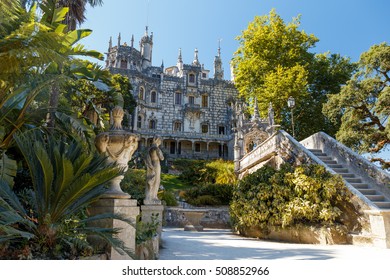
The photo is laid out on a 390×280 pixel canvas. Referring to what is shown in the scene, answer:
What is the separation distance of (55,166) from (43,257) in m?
1.40

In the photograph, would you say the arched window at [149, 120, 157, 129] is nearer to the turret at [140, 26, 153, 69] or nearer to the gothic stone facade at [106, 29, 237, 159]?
the gothic stone facade at [106, 29, 237, 159]

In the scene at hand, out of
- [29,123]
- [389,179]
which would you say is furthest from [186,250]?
[389,179]

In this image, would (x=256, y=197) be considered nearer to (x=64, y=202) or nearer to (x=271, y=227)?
(x=271, y=227)

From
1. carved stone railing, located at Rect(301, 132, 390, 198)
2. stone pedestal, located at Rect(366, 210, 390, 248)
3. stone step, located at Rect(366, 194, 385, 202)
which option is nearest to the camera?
stone pedestal, located at Rect(366, 210, 390, 248)

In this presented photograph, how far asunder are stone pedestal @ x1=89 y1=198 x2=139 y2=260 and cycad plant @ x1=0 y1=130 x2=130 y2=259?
0.20 metres

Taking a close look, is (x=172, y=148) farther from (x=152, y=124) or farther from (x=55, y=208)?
(x=55, y=208)

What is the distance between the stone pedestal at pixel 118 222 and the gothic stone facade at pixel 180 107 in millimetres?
33235

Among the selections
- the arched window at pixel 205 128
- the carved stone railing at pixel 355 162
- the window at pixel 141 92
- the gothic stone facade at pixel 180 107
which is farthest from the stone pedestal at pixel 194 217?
the arched window at pixel 205 128

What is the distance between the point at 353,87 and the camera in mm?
18500

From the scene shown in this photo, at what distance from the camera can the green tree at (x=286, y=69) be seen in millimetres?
24828

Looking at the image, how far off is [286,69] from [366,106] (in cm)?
801

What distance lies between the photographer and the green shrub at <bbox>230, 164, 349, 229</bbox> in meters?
8.51

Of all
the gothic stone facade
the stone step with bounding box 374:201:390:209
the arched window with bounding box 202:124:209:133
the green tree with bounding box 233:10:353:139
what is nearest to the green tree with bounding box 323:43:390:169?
the green tree with bounding box 233:10:353:139

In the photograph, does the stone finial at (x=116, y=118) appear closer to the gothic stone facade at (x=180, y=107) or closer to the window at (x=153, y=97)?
the gothic stone facade at (x=180, y=107)
